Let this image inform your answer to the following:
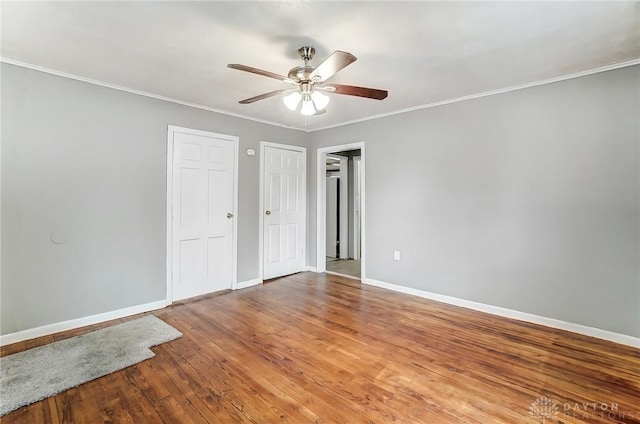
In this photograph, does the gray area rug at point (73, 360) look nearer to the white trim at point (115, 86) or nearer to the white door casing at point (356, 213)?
the white trim at point (115, 86)

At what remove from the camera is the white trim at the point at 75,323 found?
2.58 metres

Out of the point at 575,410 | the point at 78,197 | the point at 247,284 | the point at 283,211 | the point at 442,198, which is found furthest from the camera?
the point at 283,211

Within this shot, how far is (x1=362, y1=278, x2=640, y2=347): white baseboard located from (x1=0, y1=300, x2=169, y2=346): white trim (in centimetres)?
297

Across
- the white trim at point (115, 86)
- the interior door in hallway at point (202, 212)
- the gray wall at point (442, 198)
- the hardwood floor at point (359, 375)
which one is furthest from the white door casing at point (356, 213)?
Answer: the hardwood floor at point (359, 375)

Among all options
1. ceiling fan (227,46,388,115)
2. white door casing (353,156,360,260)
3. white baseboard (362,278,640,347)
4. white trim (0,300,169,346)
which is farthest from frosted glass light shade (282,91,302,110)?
white door casing (353,156,360,260)

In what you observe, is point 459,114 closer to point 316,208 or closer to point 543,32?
point 543,32

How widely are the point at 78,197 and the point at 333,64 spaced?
2.75 meters

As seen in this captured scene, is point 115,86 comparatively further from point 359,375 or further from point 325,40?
point 359,375

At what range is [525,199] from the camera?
9.98 feet

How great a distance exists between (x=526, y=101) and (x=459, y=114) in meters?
0.66

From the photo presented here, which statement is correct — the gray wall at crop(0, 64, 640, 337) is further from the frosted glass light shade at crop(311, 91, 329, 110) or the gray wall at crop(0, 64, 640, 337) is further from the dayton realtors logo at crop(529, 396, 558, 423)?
the frosted glass light shade at crop(311, 91, 329, 110)

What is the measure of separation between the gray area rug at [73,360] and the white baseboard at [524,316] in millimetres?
2812

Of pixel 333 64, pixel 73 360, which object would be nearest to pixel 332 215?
pixel 333 64

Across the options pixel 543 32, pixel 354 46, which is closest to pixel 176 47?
pixel 354 46
